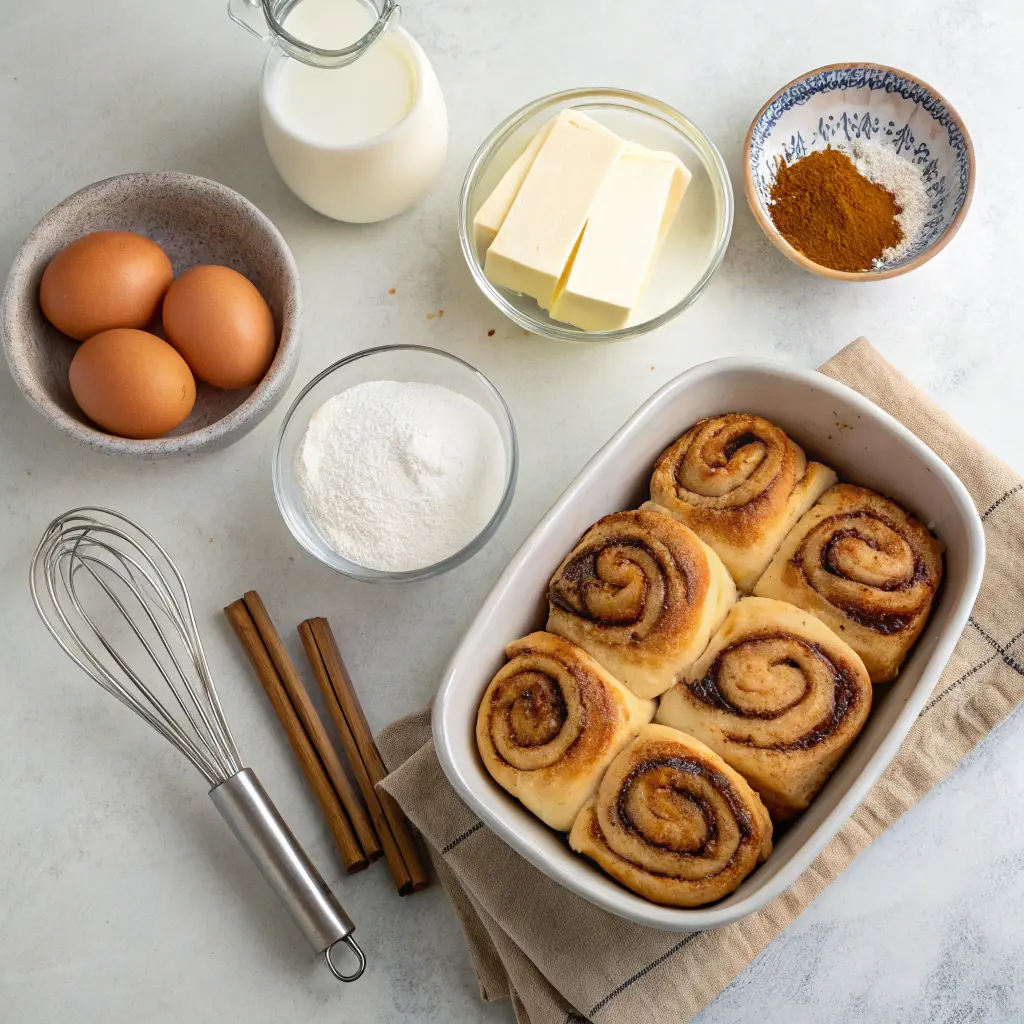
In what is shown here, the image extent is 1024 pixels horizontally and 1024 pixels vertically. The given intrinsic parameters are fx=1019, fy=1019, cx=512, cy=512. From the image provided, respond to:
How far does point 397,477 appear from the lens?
125 centimetres

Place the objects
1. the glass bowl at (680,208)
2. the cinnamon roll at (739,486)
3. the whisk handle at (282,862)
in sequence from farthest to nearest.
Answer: the glass bowl at (680,208) < the whisk handle at (282,862) < the cinnamon roll at (739,486)

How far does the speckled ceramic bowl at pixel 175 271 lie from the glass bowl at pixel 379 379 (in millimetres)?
59

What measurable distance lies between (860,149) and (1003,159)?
0.70ft

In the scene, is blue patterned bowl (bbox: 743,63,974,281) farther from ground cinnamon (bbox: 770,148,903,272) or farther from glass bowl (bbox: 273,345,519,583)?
glass bowl (bbox: 273,345,519,583)

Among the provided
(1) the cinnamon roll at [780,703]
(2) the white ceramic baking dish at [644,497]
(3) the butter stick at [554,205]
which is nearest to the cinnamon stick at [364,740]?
(2) the white ceramic baking dish at [644,497]

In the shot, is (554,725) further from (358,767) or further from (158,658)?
(158,658)

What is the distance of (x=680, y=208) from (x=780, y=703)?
0.70 m

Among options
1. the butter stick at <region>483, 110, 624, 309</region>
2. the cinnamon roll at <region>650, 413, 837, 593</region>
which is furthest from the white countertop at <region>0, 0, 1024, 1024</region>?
the cinnamon roll at <region>650, 413, 837, 593</region>

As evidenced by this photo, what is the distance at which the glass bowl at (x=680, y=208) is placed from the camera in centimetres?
134

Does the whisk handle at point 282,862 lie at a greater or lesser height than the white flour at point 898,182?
lesser

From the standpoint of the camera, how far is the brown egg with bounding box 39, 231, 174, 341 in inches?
49.4

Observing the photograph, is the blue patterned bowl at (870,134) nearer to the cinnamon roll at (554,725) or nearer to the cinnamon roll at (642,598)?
the cinnamon roll at (642,598)

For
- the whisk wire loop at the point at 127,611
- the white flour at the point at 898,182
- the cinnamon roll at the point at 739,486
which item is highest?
the white flour at the point at 898,182

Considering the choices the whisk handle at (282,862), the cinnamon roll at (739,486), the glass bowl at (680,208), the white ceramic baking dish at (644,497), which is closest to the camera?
the white ceramic baking dish at (644,497)
